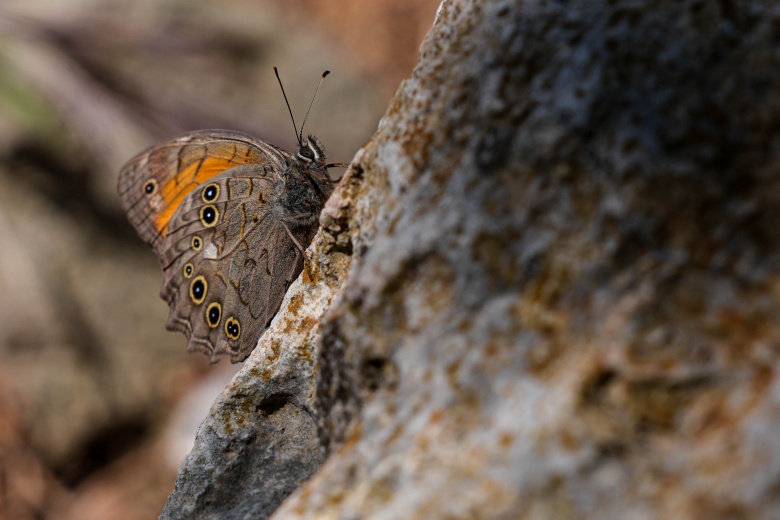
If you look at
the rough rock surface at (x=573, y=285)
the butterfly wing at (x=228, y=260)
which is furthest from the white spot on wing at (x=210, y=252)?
the rough rock surface at (x=573, y=285)

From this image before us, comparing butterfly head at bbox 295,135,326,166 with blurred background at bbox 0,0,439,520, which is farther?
blurred background at bbox 0,0,439,520

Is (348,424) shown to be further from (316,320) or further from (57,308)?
(57,308)

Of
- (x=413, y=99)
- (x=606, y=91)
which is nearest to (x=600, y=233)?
(x=606, y=91)

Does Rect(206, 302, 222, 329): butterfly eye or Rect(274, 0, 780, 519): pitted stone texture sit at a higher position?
Rect(206, 302, 222, 329): butterfly eye

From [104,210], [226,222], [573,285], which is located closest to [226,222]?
[226,222]

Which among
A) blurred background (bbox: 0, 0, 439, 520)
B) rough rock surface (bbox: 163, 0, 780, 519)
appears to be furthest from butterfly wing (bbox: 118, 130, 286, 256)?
blurred background (bbox: 0, 0, 439, 520)

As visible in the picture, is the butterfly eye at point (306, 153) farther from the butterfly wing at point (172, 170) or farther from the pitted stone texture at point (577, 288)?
the pitted stone texture at point (577, 288)

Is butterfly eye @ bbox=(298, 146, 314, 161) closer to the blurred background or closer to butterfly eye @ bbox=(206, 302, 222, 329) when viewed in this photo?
butterfly eye @ bbox=(206, 302, 222, 329)
